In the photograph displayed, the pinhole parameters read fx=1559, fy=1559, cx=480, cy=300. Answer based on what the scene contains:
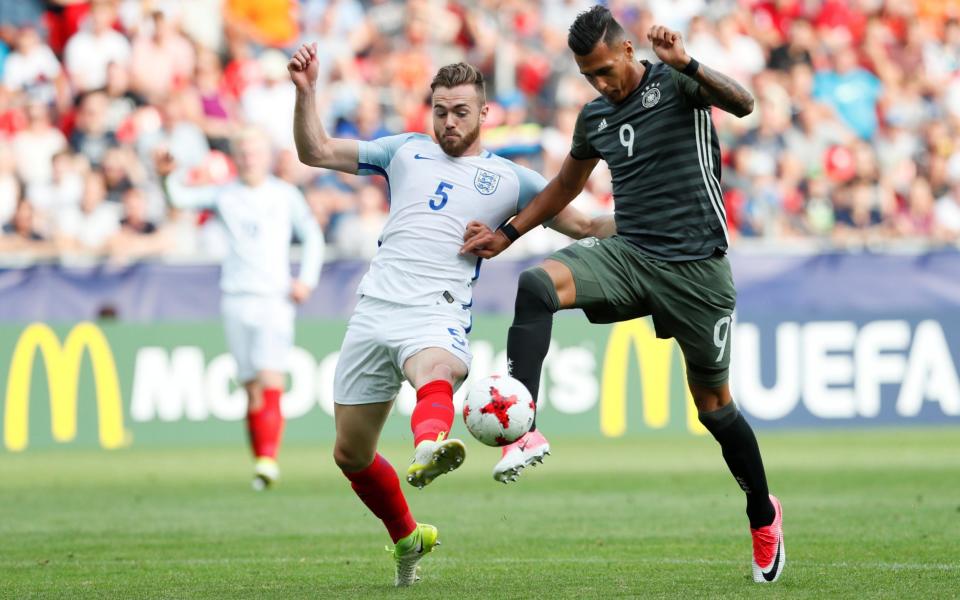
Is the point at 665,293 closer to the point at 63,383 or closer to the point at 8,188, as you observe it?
the point at 63,383

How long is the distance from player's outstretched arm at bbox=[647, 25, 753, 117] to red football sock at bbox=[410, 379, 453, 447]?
1675 millimetres

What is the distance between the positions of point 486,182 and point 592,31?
0.97 metres

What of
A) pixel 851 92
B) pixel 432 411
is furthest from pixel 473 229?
pixel 851 92

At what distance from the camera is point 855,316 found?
1695 cm

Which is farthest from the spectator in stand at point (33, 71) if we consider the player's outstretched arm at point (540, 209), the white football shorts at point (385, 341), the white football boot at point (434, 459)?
the white football boot at point (434, 459)

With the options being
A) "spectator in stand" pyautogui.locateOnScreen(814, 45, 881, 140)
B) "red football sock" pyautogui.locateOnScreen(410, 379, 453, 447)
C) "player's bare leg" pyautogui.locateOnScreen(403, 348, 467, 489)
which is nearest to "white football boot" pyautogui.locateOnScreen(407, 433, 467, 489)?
"player's bare leg" pyautogui.locateOnScreen(403, 348, 467, 489)

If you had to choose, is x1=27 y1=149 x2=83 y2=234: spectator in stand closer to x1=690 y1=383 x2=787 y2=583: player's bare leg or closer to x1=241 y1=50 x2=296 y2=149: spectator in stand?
x1=241 y1=50 x2=296 y2=149: spectator in stand

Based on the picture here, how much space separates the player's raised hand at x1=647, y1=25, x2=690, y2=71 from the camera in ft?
20.9

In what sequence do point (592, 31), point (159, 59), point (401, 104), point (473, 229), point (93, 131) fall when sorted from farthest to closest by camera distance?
1. point (401, 104)
2. point (159, 59)
3. point (93, 131)
4. point (473, 229)
5. point (592, 31)

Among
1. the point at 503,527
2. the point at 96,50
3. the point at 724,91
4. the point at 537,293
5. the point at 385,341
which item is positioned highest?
the point at 96,50

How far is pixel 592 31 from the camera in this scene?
265 inches

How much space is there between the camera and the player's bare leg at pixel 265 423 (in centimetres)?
1234

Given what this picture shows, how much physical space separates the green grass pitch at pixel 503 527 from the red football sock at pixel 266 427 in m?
0.38

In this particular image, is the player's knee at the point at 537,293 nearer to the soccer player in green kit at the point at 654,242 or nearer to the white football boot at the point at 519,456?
the soccer player in green kit at the point at 654,242
